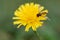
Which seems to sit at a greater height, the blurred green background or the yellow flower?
the blurred green background

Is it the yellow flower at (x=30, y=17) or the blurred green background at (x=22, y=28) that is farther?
the blurred green background at (x=22, y=28)

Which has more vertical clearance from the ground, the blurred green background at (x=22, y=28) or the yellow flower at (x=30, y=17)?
the blurred green background at (x=22, y=28)

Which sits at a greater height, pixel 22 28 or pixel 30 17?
pixel 22 28

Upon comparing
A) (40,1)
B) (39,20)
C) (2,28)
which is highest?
(40,1)

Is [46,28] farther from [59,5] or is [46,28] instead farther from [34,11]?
[34,11]

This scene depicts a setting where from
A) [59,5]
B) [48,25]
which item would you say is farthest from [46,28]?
[59,5]

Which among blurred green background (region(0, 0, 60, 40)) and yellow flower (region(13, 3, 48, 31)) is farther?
blurred green background (region(0, 0, 60, 40))

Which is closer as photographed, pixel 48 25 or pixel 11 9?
pixel 48 25

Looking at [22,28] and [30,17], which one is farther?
[22,28]
